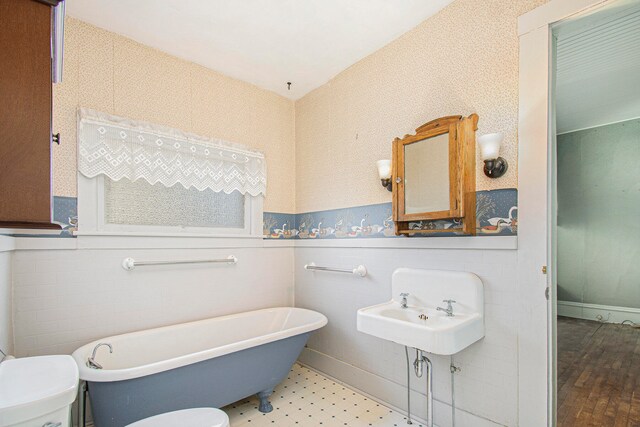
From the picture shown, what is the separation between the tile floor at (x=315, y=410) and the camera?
211 cm

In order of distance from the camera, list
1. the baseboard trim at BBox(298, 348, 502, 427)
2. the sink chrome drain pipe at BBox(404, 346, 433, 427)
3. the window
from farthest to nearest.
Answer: the window, the baseboard trim at BBox(298, 348, 502, 427), the sink chrome drain pipe at BBox(404, 346, 433, 427)

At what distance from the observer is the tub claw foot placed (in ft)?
7.32

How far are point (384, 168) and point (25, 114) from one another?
1.93m

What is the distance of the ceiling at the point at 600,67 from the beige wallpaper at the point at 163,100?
7.57 ft

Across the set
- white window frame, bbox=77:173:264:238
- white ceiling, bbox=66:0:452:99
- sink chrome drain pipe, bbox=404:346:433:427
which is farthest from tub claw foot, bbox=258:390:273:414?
white ceiling, bbox=66:0:452:99

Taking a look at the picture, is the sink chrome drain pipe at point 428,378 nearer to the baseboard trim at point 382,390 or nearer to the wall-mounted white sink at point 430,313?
the baseboard trim at point 382,390

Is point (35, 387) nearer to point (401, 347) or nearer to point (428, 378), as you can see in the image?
point (428, 378)

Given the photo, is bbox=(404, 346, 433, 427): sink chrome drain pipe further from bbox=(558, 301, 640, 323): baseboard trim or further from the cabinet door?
bbox=(558, 301, 640, 323): baseboard trim

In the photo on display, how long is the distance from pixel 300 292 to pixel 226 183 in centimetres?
128

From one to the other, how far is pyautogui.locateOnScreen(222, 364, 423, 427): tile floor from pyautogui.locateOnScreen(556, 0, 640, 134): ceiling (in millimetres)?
2577

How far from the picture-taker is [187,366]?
5.96 ft

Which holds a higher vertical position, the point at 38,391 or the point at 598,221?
the point at 598,221

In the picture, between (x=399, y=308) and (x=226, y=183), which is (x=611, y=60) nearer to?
(x=399, y=308)

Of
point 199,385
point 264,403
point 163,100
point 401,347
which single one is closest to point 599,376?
point 401,347
